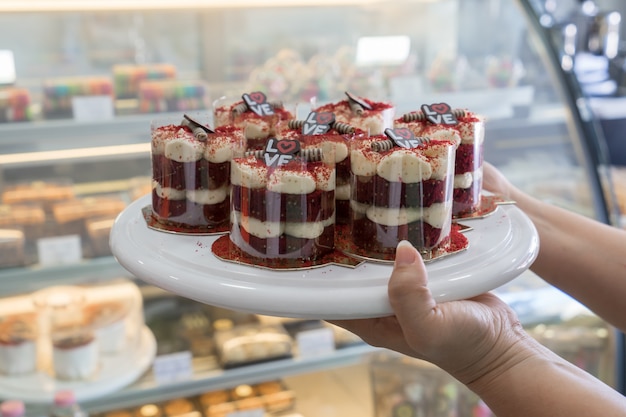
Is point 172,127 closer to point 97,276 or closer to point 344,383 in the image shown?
point 97,276

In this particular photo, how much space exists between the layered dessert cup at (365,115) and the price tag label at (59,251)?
1.00m

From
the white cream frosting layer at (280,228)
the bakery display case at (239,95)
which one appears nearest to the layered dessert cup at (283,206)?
Answer: the white cream frosting layer at (280,228)

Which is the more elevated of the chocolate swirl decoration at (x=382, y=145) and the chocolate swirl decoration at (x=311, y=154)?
the chocolate swirl decoration at (x=382, y=145)

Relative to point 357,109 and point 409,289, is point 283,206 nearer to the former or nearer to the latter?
point 409,289

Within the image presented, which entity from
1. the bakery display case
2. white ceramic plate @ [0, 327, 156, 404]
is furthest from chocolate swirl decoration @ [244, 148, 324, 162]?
white ceramic plate @ [0, 327, 156, 404]

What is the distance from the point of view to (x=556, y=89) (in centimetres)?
262

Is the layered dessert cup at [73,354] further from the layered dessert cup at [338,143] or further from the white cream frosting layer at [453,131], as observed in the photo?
the white cream frosting layer at [453,131]

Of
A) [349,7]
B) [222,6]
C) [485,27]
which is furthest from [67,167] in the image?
[485,27]

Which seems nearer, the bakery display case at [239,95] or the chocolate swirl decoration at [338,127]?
the chocolate swirl decoration at [338,127]

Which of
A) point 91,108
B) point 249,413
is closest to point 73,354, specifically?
point 249,413

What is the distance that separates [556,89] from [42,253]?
1.96m

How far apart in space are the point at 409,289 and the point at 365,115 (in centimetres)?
65

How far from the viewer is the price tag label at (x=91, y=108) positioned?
211cm

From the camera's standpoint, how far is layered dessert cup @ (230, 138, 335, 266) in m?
1.16
